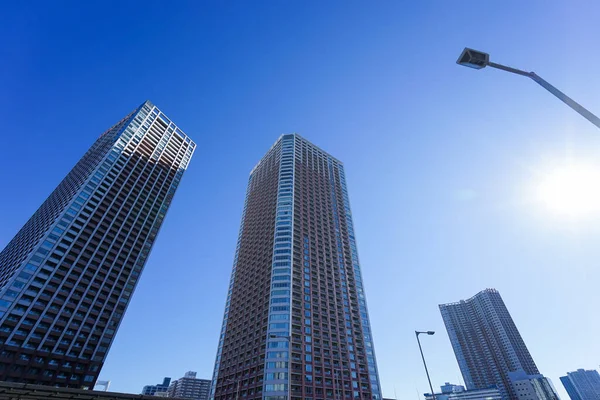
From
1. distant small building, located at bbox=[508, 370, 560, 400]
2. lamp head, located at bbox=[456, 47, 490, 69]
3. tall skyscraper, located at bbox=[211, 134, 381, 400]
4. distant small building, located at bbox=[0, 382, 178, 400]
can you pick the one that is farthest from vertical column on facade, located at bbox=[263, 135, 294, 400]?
distant small building, located at bbox=[508, 370, 560, 400]

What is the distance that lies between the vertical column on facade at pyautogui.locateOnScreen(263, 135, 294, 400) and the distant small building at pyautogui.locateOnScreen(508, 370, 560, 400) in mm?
155438

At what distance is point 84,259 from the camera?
9294 cm

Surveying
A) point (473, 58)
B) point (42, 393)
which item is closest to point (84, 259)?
point (42, 393)

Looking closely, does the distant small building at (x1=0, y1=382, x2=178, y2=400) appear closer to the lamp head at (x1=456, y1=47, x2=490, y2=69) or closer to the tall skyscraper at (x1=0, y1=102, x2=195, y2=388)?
the lamp head at (x1=456, y1=47, x2=490, y2=69)

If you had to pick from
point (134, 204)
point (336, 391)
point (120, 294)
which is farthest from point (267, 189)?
point (336, 391)

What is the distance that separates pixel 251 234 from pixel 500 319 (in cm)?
17181

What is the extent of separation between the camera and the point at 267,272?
93312 mm

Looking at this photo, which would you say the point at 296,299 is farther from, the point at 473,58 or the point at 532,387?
the point at 532,387

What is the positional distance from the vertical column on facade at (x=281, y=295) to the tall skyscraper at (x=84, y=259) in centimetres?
4903

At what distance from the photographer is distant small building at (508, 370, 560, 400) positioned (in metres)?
155

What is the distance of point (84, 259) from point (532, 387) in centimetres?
20626

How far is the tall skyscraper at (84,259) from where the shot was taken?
244 feet

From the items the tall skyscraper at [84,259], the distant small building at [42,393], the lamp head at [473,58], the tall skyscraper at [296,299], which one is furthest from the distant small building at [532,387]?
the lamp head at [473,58]

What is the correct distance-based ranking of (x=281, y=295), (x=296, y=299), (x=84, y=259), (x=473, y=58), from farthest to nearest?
(x=84, y=259) → (x=296, y=299) → (x=281, y=295) → (x=473, y=58)
